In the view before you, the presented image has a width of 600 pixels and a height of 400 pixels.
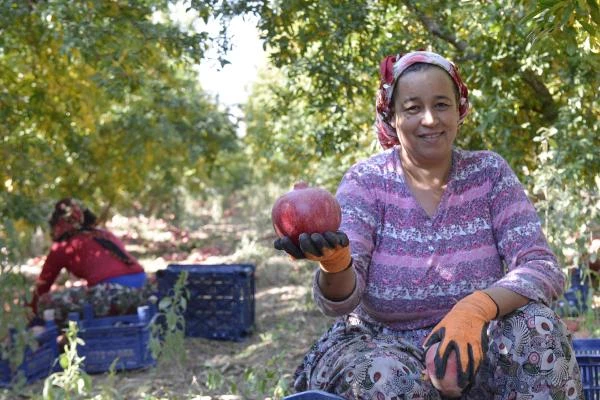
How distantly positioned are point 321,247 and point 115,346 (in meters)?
3.33

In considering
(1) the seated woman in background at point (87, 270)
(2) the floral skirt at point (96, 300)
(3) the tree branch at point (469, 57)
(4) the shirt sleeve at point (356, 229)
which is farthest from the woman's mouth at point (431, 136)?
(1) the seated woman in background at point (87, 270)

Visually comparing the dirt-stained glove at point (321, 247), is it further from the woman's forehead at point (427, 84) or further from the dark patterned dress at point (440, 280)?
the woman's forehead at point (427, 84)

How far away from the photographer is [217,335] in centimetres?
570

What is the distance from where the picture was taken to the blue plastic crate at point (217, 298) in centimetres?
565

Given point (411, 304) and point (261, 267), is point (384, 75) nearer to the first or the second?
point (411, 304)

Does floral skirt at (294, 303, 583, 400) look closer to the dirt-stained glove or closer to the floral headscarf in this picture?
the dirt-stained glove

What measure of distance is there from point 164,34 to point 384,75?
8.25 feet

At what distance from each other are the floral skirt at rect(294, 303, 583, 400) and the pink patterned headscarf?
26.0 inches

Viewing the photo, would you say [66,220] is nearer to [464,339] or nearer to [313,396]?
[313,396]

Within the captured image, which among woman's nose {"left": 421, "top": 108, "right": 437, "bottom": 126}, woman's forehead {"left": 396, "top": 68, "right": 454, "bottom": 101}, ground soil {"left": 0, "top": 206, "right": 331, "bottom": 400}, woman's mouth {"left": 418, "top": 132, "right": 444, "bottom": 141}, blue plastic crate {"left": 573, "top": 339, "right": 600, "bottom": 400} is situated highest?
woman's forehead {"left": 396, "top": 68, "right": 454, "bottom": 101}

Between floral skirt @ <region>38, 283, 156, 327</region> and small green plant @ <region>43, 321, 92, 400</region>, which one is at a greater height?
floral skirt @ <region>38, 283, 156, 327</region>

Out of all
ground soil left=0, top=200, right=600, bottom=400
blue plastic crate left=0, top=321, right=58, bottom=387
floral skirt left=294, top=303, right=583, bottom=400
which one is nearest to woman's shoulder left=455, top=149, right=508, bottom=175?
floral skirt left=294, top=303, right=583, bottom=400

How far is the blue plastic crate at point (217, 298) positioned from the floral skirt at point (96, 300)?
1.29 feet

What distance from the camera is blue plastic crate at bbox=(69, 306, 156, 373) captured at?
4.76 metres
